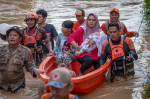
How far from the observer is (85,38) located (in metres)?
6.55

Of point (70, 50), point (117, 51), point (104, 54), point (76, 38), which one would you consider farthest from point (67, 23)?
point (117, 51)

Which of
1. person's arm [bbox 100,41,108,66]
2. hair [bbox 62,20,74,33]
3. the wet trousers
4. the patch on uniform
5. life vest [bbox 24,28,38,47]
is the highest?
hair [bbox 62,20,74,33]

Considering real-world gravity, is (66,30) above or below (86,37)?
above

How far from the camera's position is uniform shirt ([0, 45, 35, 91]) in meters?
5.27

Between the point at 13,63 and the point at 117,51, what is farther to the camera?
the point at 117,51

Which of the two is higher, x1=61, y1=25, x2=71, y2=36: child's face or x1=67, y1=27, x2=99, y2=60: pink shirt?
x1=61, y1=25, x2=71, y2=36: child's face

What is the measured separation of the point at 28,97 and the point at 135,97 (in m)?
2.15

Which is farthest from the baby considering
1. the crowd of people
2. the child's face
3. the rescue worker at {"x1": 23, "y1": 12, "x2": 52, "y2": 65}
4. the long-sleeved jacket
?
the rescue worker at {"x1": 23, "y1": 12, "x2": 52, "y2": 65}

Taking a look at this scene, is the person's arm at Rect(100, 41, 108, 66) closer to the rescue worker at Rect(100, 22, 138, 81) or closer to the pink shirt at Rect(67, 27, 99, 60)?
the rescue worker at Rect(100, 22, 138, 81)

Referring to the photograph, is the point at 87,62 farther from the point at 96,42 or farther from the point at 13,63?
the point at 13,63

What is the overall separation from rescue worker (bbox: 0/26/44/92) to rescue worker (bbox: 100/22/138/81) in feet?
5.42

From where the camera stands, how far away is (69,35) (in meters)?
6.44

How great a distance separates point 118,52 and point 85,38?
948 millimetres

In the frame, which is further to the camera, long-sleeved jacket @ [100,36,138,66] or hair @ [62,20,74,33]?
hair @ [62,20,74,33]
